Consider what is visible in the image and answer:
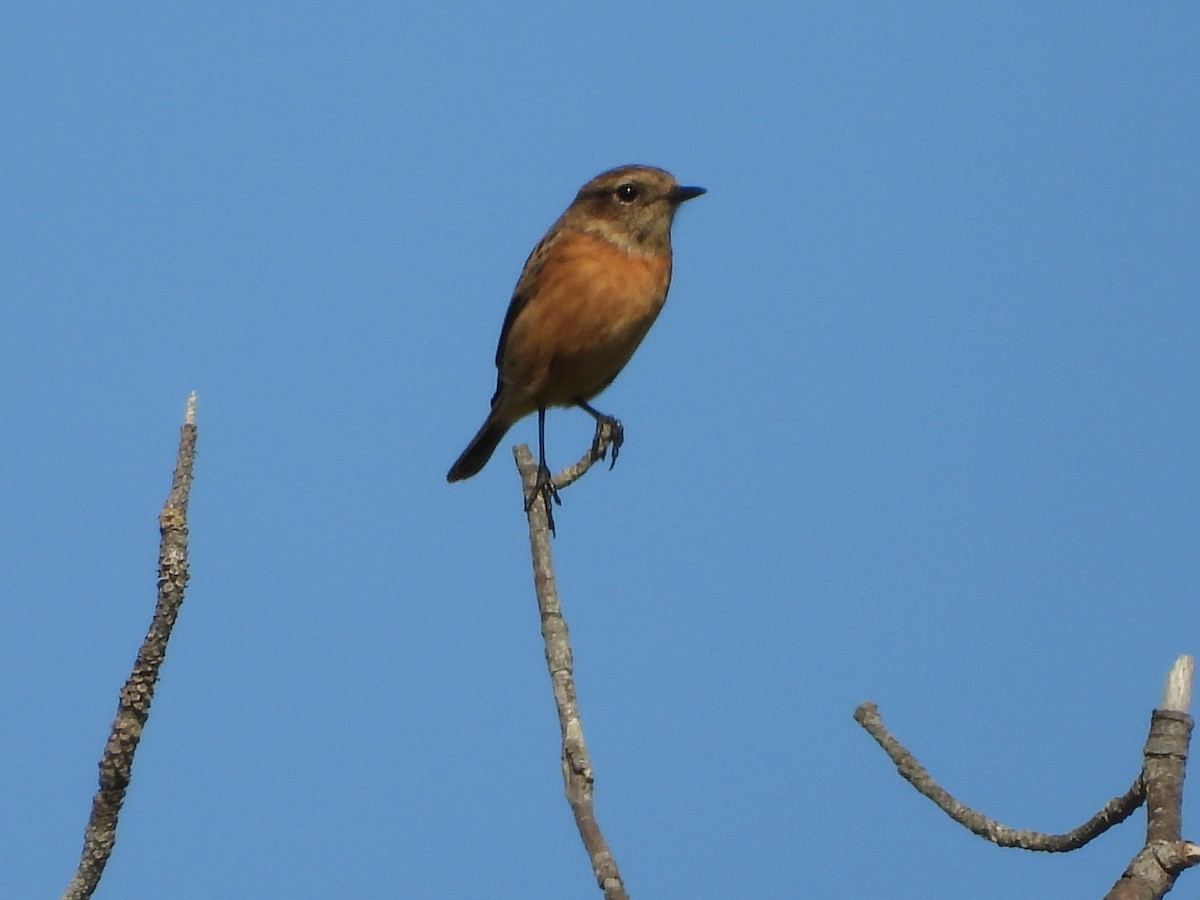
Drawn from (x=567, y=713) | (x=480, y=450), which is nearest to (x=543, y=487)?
(x=567, y=713)

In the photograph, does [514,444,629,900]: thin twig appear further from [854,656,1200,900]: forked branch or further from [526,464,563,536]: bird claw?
[854,656,1200,900]: forked branch

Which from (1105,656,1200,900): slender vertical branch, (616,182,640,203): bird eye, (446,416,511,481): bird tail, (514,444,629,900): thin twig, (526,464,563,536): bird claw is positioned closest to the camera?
(1105,656,1200,900): slender vertical branch

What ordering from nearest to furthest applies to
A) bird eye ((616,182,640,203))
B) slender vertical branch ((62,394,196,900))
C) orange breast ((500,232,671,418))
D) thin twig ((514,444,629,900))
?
thin twig ((514,444,629,900)) < slender vertical branch ((62,394,196,900)) < orange breast ((500,232,671,418)) < bird eye ((616,182,640,203))

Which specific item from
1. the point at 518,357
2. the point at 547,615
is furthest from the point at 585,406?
the point at 547,615

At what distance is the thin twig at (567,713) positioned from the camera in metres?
3.56

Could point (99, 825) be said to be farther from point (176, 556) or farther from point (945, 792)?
point (945, 792)

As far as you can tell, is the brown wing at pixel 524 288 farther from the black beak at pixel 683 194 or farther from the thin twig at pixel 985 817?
the thin twig at pixel 985 817

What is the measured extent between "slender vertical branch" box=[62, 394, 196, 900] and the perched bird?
419cm

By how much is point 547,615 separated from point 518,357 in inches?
169

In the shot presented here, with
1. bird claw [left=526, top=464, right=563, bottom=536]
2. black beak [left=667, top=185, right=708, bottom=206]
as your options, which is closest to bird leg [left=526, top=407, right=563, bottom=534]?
bird claw [left=526, top=464, right=563, bottom=536]

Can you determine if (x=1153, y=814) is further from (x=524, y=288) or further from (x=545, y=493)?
(x=524, y=288)

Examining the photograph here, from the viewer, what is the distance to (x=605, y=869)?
3.53 meters

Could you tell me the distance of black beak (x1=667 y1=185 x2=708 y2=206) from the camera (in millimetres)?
8695

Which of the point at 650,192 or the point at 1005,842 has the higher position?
the point at 650,192
